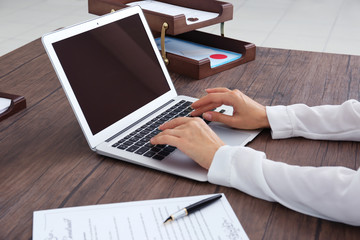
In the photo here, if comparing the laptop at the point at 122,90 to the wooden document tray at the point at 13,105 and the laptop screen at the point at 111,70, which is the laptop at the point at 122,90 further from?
the wooden document tray at the point at 13,105

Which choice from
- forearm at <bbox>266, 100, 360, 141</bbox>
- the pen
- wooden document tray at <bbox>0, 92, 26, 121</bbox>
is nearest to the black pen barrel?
the pen

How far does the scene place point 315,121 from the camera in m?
1.10

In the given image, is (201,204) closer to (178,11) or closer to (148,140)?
(148,140)

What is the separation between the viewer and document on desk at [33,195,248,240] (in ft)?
2.54

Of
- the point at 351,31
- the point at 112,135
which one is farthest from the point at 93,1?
the point at 351,31

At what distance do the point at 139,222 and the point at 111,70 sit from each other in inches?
17.4

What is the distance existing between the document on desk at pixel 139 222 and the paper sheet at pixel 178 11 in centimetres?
84

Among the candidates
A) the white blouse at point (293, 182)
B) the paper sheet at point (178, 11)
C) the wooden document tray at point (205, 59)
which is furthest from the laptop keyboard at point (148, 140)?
the paper sheet at point (178, 11)

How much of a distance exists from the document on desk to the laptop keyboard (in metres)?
0.16

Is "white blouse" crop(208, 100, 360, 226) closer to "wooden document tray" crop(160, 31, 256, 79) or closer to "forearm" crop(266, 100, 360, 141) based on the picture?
"forearm" crop(266, 100, 360, 141)

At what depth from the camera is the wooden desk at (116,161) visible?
2.70ft

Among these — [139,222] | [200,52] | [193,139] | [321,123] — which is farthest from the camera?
[200,52]

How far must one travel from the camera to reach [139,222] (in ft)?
2.64

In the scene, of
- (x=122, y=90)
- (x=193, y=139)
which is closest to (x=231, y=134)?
(x=193, y=139)
